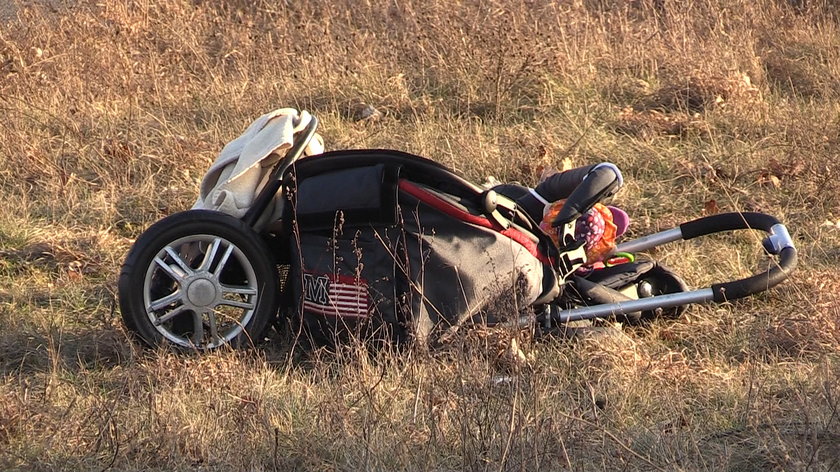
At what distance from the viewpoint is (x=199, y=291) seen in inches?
181

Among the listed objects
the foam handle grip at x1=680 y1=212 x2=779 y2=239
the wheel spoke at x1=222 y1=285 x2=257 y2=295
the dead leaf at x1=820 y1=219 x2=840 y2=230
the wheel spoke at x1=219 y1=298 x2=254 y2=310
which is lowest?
the dead leaf at x1=820 y1=219 x2=840 y2=230

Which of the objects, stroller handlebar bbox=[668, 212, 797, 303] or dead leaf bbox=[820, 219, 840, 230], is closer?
stroller handlebar bbox=[668, 212, 797, 303]

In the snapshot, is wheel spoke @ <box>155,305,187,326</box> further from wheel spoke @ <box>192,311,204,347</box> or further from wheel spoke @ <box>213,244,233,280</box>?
wheel spoke @ <box>213,244,233,280</box>

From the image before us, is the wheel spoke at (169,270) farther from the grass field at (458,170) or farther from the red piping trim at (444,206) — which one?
the red piping trim at (444,206)

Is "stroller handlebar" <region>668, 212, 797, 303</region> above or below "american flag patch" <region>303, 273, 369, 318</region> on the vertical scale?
below

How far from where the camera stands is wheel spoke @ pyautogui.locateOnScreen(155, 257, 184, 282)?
453 centimetres

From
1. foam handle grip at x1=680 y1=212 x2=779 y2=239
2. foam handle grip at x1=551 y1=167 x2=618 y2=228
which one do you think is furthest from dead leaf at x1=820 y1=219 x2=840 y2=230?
foam handle grip at x1=551 y1=167 x2=618 y2=228

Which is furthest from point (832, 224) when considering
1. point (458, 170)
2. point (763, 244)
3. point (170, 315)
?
point (170, 315)

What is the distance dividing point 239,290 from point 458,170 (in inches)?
107

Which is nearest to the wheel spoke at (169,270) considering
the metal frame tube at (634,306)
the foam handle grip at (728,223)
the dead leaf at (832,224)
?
the metal frame tube at (634,306)

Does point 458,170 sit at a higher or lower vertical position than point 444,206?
lower

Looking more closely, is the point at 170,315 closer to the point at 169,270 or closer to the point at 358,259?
the point at 169,270

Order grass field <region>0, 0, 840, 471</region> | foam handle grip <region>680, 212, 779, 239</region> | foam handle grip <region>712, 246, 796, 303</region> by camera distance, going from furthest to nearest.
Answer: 1. foam handle grip <region>680, 212, 779, 239</region>
2. foam handle grip <region>712, 246, 796, 303</region>
3. grass field <region>0, 0, 840, 471</region>

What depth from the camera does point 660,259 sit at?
589 centimetres
